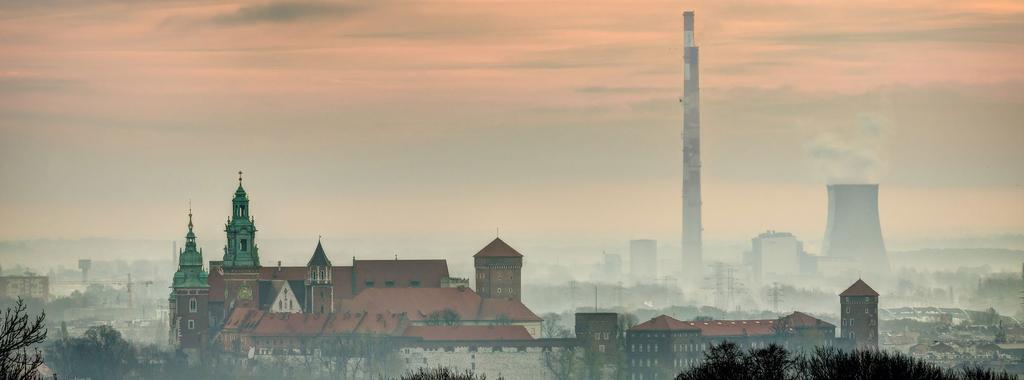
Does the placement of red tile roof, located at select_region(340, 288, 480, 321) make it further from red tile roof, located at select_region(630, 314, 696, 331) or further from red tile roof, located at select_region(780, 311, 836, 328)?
red tile roof, located at select_region(780, 311, 836, 328)

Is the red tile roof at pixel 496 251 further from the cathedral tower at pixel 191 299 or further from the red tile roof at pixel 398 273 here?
the cathedral tower at pixel 191 299

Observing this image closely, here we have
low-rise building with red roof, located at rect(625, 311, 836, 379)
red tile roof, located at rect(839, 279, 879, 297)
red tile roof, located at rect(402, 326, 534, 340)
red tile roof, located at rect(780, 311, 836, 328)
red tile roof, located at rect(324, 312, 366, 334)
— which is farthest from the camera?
red tile roof, located at rect(839, 279, 879, 297)

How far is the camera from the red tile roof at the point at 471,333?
139 m

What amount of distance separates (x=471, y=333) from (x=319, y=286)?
9081 mm

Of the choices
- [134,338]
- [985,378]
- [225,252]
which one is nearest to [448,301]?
[225,252]

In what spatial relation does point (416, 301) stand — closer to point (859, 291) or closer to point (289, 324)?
point (289, 324)

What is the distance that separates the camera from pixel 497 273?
14662 cm

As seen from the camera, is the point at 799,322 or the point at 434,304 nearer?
the point at 799,322

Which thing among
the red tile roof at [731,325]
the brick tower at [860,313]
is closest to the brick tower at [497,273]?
the red tile roof at [731,325]

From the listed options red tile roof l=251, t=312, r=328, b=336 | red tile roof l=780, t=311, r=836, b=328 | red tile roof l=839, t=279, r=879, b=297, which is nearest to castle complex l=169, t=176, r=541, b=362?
red tile roof l=251, t=312, r=328, b=336

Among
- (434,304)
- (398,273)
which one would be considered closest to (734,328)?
(434,304)

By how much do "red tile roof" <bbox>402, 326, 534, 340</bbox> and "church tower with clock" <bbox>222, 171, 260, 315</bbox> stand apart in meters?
8.09

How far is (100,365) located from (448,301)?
18355 millimetres

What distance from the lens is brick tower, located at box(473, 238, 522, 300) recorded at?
480 ft
